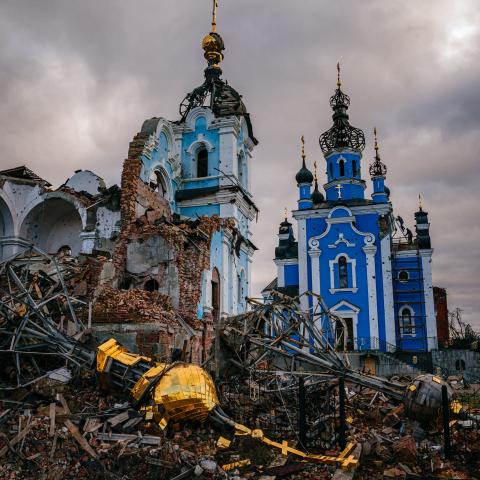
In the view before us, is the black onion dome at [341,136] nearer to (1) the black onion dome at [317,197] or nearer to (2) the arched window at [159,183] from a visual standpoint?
(1) the black onion dome at [317,197]

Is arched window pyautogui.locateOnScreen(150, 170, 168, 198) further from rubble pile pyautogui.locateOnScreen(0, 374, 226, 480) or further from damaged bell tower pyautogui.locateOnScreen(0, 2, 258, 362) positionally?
rubble pile pyautogui.locateOnScreen(0, 374, 226, 480)

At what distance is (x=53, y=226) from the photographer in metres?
23.0

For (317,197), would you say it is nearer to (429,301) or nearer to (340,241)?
(340,241)

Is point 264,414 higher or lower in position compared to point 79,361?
lower

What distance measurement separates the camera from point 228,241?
23.5 m

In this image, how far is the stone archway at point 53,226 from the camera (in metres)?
22.2

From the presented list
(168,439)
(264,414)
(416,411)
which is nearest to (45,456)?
(168,439)

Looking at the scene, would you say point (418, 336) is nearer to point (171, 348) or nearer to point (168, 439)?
point (171, 348)

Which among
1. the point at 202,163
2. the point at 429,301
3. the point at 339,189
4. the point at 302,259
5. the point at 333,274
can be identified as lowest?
the point at 429,301

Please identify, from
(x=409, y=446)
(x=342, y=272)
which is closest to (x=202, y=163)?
(x=342, y=272)

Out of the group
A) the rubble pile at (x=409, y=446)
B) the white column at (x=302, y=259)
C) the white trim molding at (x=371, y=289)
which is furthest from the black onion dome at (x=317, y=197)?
the rubble pile at (x=409, y=446)

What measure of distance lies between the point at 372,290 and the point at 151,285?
54.5 feet

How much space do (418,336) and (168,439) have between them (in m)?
23.9

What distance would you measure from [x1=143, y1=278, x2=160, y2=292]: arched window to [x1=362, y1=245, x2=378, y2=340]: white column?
16.2m
